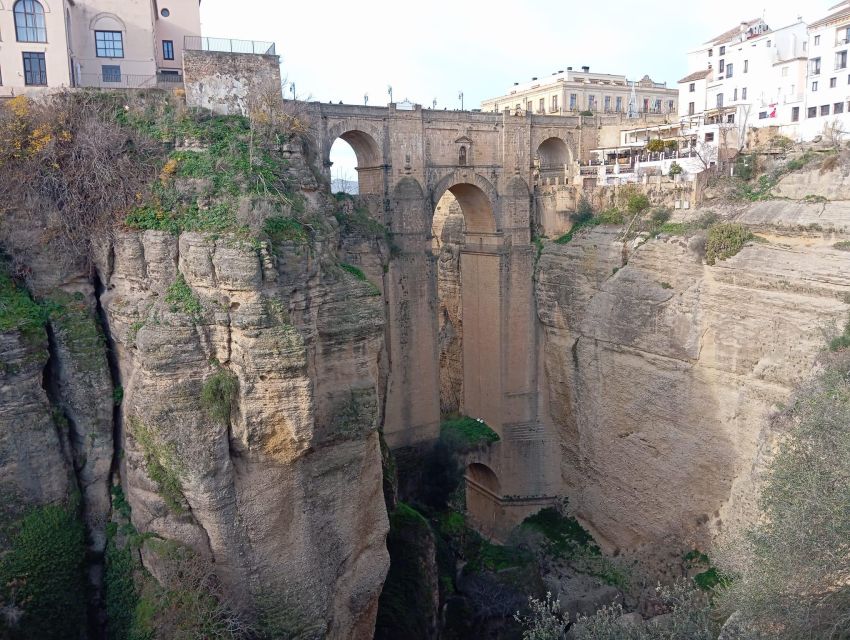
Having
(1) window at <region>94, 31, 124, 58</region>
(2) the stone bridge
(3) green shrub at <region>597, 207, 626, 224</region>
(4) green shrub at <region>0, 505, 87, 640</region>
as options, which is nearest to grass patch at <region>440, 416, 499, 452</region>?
(2) the stone bridge

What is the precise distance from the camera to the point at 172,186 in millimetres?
11414

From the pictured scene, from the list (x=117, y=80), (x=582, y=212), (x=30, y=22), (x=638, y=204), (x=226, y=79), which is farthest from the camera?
(x=582, y=212)

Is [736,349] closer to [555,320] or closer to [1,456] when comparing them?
[555,320]

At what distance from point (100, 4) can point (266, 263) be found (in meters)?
10.2

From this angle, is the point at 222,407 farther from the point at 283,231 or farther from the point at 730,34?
the point at 730,34

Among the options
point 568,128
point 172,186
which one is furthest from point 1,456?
point 568,128

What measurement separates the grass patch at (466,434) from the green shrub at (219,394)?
12434 mm

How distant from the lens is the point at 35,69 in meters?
15.1

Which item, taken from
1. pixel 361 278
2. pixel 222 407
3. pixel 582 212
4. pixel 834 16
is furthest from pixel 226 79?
pixel 834 16

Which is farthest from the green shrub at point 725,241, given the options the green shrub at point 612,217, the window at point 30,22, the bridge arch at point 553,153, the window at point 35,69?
the window at point 30,22

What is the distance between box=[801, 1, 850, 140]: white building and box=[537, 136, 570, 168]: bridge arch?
301 inches

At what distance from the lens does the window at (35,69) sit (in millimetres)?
14969

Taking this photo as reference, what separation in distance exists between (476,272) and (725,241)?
27.4 ft

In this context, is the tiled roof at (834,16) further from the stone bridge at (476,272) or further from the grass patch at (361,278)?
the grass patch at (361,278)
